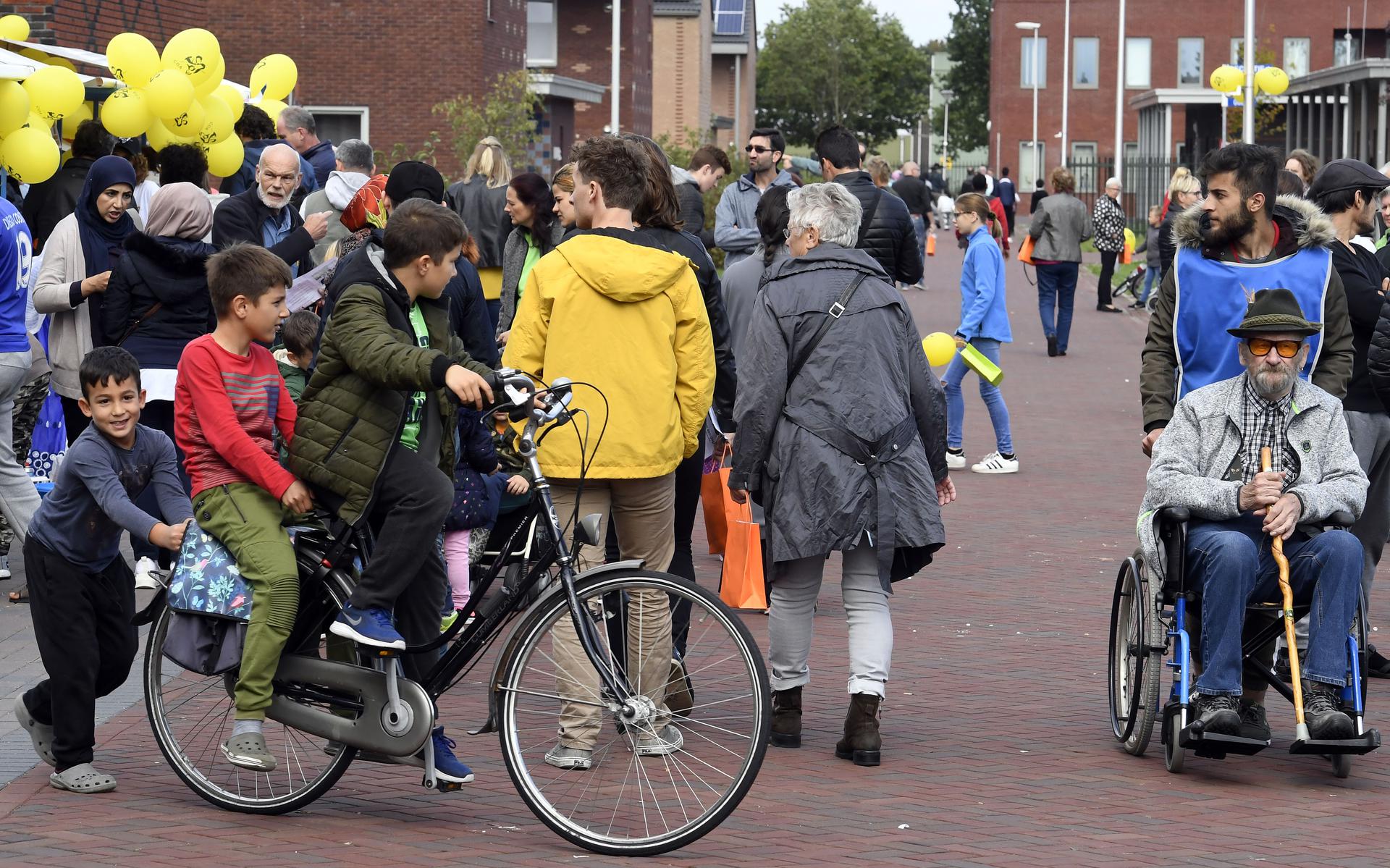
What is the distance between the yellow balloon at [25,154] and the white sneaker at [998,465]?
22.0ft

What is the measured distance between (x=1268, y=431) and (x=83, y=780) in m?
3.86

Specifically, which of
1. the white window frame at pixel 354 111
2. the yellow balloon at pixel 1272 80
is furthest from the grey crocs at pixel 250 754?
the white window frame at pixel 354 111

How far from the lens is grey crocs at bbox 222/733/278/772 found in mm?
5406

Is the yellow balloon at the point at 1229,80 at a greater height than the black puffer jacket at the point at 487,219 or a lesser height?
greater

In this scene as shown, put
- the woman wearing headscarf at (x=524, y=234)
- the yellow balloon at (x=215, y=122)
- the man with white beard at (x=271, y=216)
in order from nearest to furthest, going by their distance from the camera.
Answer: the woman wearing headscarf at (x=524, y=234) → the man with white beard at (x=271, y=216) → the yellow balloon at (x=215, y=122)

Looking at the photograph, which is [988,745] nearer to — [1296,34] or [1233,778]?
[1233,778]

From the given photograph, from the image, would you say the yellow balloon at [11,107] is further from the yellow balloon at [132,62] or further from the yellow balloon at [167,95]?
the yellow balloon at [132,62]

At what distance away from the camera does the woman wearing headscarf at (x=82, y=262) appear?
8992 millimetres

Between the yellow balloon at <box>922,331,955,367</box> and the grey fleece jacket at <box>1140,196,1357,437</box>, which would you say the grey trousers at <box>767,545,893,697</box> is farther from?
the yellow balloon at <box>922,331,955,367</box>

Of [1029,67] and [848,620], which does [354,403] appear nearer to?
[848,620]

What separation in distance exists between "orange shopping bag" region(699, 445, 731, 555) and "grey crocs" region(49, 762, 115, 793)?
11.0 ft

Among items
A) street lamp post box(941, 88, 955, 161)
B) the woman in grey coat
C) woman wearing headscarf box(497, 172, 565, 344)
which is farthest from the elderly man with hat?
street lamp post box(941, 88, 955, 161)

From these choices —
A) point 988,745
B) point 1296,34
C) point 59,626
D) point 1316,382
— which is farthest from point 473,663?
point 1296,34

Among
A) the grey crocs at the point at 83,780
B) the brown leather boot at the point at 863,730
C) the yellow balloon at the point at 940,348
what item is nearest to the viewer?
the grey crocs at the point at 83,780
